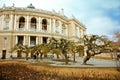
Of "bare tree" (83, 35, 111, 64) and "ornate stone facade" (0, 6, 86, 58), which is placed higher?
"ornate stone facade" (0, 6, 86, 58)

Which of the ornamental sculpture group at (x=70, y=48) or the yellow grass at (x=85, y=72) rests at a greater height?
the ornamental sculpture group at (x=70, y=48)

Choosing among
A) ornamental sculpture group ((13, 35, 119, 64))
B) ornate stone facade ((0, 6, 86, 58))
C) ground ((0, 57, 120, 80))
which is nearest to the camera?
ground ((0, 57, 120, 80))

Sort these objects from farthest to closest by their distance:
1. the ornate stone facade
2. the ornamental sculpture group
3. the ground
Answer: the ornamental sculpture group → the ornate stone facade → the ground

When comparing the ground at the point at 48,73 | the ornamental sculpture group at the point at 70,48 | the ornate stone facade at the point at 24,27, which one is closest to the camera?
the ground at the point at 48,73

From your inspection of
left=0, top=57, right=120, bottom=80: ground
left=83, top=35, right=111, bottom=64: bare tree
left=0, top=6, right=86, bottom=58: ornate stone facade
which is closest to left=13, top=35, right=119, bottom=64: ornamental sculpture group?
left=83, top=35, right=111, bottom=64: bare tree

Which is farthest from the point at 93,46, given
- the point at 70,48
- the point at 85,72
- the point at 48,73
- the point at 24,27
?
the point at 48,73

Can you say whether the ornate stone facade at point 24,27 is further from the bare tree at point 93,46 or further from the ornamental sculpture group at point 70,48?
the bare tree at point 93,46

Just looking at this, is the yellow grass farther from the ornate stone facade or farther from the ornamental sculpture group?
the ornate stone facade

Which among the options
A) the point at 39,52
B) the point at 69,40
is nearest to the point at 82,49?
the point at 69,40

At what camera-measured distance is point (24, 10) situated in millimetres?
4148

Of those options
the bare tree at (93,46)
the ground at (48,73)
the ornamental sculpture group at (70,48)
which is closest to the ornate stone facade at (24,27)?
the ornamental sculpture group at (70,48)

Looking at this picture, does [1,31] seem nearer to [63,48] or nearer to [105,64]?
[63,48]

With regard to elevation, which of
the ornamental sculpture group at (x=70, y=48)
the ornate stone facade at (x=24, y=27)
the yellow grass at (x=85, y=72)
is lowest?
the yellow grass at (x=85, y=72)

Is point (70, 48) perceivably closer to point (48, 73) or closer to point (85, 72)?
point (85, 72)
